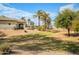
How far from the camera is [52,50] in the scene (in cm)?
578

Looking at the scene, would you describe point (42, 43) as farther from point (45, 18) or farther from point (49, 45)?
point (45, 18)

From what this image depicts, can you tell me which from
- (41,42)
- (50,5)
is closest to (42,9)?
(50,5)

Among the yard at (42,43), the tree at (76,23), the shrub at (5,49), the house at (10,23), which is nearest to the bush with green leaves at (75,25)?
the tree at (76,23)

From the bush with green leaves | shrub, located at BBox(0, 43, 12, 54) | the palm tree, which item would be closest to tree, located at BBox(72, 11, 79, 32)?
the bush with green leaves

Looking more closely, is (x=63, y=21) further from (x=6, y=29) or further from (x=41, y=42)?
(x=6, y=29)

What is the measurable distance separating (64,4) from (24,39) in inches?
32.5

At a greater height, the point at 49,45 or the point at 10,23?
the point at 10,23

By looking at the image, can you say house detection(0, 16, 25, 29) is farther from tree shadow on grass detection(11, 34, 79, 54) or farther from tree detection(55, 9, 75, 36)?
tree detection(55, 9, 75, 36)

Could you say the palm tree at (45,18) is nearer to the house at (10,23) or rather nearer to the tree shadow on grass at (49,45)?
the tree shadow on grass at (49,45)

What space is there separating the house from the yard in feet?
0.37

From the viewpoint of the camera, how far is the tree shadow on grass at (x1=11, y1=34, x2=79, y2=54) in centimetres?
579

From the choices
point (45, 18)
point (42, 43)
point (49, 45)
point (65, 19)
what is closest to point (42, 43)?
point (42, 43)

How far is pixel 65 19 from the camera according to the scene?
580cm

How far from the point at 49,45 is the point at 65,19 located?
475 mm
